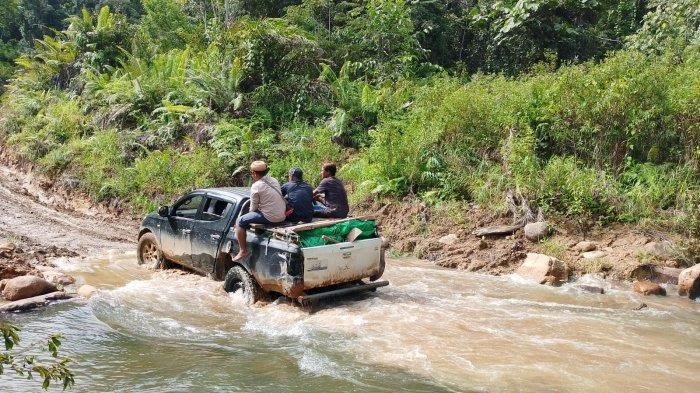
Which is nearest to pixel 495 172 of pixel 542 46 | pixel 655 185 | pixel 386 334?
pixel 655 185

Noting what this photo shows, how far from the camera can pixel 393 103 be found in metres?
15.2

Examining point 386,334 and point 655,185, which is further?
point 655,185

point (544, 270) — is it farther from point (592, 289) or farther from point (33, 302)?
point (33, 302)

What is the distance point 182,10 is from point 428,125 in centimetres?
1650

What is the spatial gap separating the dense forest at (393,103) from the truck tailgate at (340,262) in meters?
4.48

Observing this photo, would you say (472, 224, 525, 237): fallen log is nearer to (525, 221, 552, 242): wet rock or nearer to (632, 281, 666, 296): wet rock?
(525, 221, 552, 242): wet rock

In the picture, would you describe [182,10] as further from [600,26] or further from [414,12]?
[600,26]

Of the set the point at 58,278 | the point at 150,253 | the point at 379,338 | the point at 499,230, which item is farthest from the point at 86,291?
the point at 499,230

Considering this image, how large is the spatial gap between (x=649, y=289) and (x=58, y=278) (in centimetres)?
884

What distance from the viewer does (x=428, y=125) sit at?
13.4 meters

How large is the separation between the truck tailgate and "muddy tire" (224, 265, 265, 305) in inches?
36.0

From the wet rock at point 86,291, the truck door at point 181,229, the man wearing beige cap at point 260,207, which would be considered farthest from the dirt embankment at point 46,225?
the man wearing beige cap at point 260,207

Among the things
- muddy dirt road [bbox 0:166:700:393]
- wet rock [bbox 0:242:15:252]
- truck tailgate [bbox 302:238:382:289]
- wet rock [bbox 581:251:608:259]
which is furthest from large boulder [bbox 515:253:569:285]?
wet rock [bbox 0:242:15:252]

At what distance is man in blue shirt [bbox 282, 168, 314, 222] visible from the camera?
8398mm
